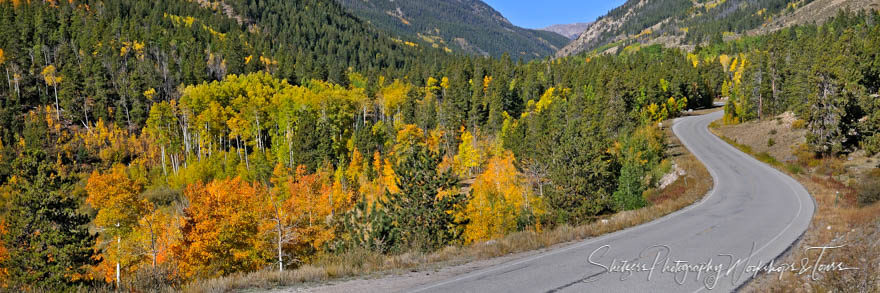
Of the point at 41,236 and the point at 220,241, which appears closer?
the point at 41,236

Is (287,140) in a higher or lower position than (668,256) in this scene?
lower

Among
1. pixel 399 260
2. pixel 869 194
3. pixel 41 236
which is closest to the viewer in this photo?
pixel 399 260

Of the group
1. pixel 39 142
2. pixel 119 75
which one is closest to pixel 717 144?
pixel 39 142

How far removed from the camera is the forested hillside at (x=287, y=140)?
1158 inches

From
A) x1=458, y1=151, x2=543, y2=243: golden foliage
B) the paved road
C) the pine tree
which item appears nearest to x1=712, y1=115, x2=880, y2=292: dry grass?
the paved road

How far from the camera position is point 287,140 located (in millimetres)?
77000

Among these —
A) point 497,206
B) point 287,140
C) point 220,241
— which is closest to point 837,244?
point 497,206

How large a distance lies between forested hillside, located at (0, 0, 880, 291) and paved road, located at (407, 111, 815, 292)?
445 cm

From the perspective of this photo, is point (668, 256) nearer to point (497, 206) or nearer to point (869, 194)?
point (869, 194)

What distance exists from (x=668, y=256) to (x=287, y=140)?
73292 mm

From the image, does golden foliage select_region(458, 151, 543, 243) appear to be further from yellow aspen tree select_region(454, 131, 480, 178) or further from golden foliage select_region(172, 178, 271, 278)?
yellow aspen tree select_region(454, 131, 480, 178)

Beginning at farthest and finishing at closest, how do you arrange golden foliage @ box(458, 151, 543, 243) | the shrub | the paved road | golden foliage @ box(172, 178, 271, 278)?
golden foliage @ box(458, 151, 543, 243)
golden foliage @ box(172, 178, 271, 278)
the shrub
the paved road

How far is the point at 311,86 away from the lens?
10294 centimetres

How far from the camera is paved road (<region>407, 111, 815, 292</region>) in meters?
9.35
